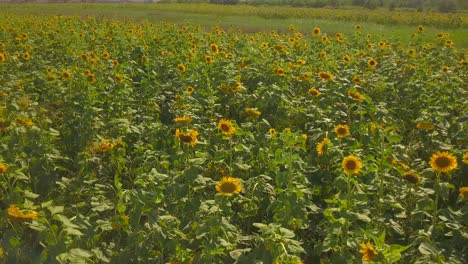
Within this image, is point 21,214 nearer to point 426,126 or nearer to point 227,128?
point 227,128

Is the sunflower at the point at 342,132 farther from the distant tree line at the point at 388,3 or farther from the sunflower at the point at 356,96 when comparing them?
the distant tree line at the point at 388,3

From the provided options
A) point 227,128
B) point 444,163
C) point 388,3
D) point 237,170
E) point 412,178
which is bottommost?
point 237,170

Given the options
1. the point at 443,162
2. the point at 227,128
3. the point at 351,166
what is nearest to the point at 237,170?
the point at 227,128

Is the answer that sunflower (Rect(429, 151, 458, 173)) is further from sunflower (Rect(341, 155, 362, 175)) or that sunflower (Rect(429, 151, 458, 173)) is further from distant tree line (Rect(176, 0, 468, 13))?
distant tree line (Rect(176, 0, 468, 13))

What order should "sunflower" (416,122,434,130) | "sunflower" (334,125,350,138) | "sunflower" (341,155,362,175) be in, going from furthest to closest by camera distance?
"sunflower" (416,122,434,130), "sunflower" (334,125,350,138), "sunflower" (341,155,362,175)

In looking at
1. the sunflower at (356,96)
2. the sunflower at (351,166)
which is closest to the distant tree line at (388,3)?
the sunflower at (356,96)

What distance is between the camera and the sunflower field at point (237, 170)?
7.67 ft

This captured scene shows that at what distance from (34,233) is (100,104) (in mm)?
1824

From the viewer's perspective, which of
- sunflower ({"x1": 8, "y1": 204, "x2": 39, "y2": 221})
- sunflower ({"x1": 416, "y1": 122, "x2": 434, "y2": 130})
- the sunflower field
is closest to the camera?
sunflower ({"x1": 8, "y1": 204, "x2": 39, "y2": 221})

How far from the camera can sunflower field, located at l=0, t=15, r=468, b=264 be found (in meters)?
2.34

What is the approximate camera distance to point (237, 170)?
336 cm

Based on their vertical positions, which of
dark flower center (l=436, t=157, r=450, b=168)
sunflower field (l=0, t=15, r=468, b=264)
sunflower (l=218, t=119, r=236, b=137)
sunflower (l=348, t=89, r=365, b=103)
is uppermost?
sunflower (l=348, t=89, r=365, b=103)

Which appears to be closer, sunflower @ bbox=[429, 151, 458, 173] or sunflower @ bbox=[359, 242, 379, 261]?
sunflower @ bbox=[359, 242, 379, 261]

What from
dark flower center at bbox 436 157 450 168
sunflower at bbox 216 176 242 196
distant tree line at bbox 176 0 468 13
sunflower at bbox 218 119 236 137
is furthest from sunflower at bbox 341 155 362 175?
distant tree line at bbox 176 0 468 13
